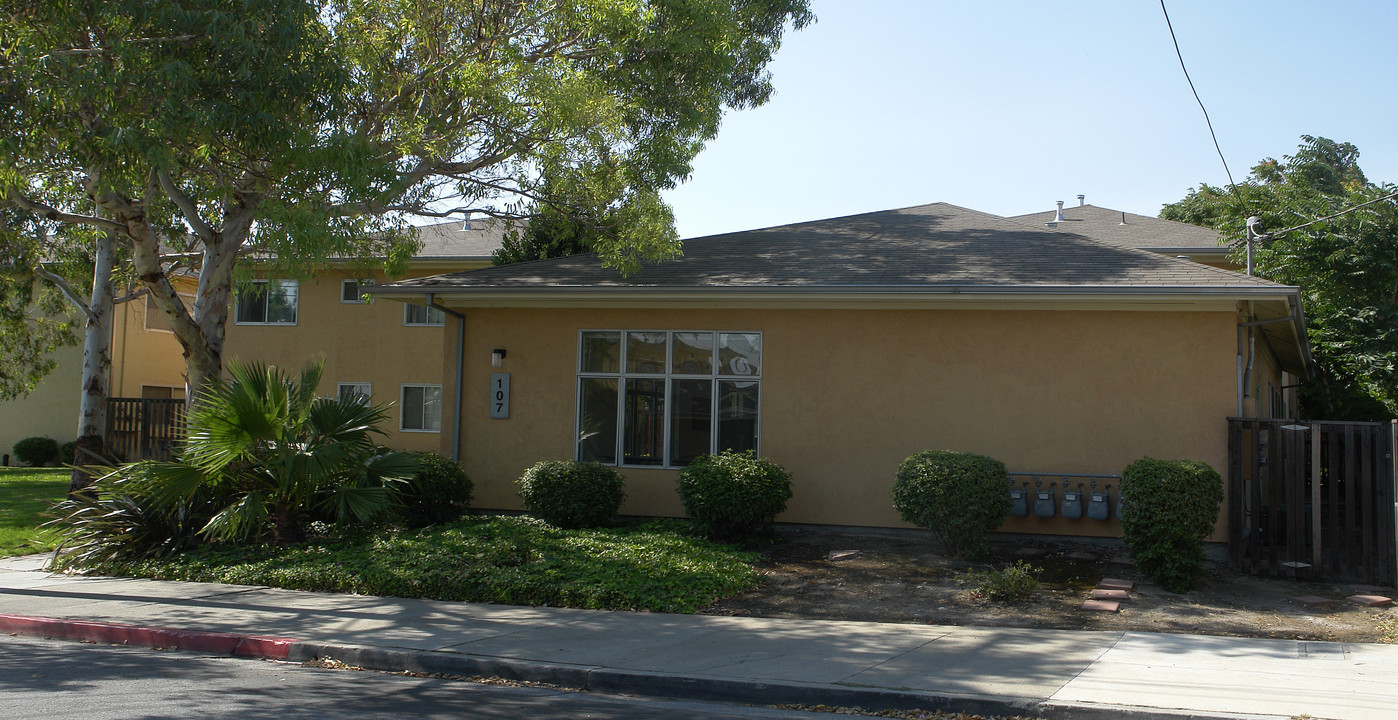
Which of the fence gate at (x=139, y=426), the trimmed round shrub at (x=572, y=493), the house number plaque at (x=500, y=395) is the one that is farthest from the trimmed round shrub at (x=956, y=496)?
the fence gate at (x=139, y=426)

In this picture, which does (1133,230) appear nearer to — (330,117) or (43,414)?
(330,117)

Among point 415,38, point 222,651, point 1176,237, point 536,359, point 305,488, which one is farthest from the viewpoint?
point 1176,237

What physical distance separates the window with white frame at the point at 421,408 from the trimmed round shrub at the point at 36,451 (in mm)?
11557

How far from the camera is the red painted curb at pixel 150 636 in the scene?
783 cm

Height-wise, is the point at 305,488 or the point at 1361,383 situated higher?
the point at 1361,383

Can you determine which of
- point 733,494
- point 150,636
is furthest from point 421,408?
point 150,636

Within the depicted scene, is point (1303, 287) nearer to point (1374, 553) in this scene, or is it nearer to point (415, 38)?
point (1374, 553)

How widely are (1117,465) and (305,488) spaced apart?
9.64m

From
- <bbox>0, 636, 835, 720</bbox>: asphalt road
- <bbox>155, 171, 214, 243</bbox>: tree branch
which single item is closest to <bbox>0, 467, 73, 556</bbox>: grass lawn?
<bbox>155, 171, 214, 243</bbox>: tree branch

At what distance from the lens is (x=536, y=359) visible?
13.8 m

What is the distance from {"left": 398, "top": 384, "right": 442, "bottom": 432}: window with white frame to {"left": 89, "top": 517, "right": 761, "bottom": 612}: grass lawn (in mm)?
10299

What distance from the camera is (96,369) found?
1598 cm

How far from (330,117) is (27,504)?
35.3ft

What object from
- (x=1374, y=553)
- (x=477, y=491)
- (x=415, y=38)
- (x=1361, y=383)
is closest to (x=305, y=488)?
(x=477, y=491)
